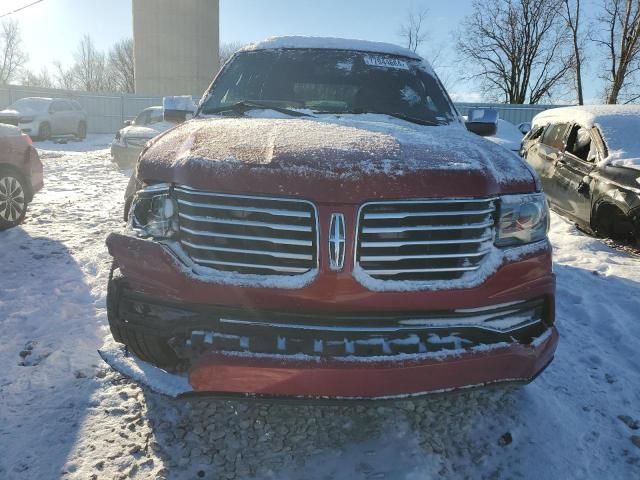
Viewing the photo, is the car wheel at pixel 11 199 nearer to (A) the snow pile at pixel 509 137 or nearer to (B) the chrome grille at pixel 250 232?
(B) the chrome grille at pixel 250 232

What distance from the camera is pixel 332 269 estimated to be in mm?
1953

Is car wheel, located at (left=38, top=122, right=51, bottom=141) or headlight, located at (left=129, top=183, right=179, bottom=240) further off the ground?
headlight, located at (left=129, top=183, right=179, bottom=240)

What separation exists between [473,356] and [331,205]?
81 centimetres

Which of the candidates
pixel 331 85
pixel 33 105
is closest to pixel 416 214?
pixel 331 85

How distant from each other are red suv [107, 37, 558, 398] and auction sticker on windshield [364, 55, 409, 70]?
67.9 inches

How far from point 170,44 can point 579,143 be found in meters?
33.9

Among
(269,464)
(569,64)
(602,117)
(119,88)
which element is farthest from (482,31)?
(119,88)

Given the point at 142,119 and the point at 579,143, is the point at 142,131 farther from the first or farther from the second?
the point at 579,143

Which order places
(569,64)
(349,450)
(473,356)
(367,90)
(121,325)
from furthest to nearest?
(569,64) → (367,90) → (349,450) → (121,325) → (473,356)

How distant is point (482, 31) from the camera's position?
116 feet

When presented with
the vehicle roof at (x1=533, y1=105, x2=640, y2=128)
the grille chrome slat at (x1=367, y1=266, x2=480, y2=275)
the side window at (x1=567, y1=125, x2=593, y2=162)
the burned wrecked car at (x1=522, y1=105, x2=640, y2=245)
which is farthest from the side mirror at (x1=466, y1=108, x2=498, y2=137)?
the vehicle roof at (x1=533, y1=105, x2=640, y2=128)

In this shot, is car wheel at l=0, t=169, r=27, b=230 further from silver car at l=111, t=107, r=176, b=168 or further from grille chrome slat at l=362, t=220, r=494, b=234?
silver car at l=111, t=107, r=176, b=168

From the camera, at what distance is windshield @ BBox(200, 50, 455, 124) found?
3.36 m

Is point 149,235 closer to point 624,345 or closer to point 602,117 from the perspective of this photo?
point 624,345
